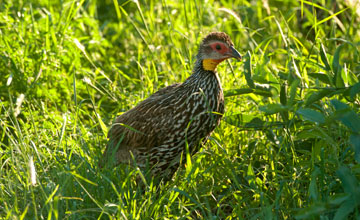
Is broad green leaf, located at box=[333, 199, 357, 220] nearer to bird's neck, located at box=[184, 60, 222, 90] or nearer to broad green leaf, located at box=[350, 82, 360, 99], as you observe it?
broad green leaf, located at box=[350, 82, 360, 99]

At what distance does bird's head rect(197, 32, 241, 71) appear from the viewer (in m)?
3.72

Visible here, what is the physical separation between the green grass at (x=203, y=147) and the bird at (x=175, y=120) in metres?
0.10

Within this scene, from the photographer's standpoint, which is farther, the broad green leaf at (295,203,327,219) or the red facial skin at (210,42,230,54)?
the red facial skin at (210,42,230,54)

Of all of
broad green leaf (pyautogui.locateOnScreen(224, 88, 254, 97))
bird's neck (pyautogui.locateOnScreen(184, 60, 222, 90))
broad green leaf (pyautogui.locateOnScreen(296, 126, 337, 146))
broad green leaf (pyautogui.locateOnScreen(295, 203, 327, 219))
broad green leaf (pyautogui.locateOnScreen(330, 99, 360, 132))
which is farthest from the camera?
bird's neck (pyautogui.locateOnScreen(184, 60, 222, 90))

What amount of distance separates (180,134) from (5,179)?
1.01 metres

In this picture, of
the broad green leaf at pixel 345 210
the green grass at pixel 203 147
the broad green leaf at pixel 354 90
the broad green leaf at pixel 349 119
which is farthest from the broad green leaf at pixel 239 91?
the broad green leaf at pixel 345 210

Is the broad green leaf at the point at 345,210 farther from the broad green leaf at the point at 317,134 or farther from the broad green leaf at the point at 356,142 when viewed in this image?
the broad green leaf at the point at 317,134

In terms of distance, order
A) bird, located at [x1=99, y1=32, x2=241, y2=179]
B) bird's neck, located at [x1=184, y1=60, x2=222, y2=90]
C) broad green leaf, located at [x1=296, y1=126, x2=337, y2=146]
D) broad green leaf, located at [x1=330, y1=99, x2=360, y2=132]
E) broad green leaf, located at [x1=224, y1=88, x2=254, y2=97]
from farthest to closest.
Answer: bird's neck, located at [x1=184, y1=60, x2=222, y2=90]
bird, located at [x1=99, y1=32, x2=241, y2=179]
broad green leaf, located at [x1=224, y1=88, x2=254, y2=97]
broad green leaf, located at [x1=296, y1=126, x2=337, y2=146]
broad green leaf, located at [x1=330, y1=99, x2=360, y2=132]

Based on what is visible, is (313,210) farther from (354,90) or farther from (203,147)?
(203,147)

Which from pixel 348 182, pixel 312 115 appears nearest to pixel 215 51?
pixel 312 115

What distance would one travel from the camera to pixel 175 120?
3586mm

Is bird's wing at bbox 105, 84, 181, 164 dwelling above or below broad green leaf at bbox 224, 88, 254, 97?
below

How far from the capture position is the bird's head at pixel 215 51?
3721mm

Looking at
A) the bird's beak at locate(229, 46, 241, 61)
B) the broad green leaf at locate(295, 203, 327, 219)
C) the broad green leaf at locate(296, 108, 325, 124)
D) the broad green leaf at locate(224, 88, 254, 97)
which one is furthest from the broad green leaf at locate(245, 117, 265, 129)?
the broad green leaf at locate(295, 203, 327, 219)
